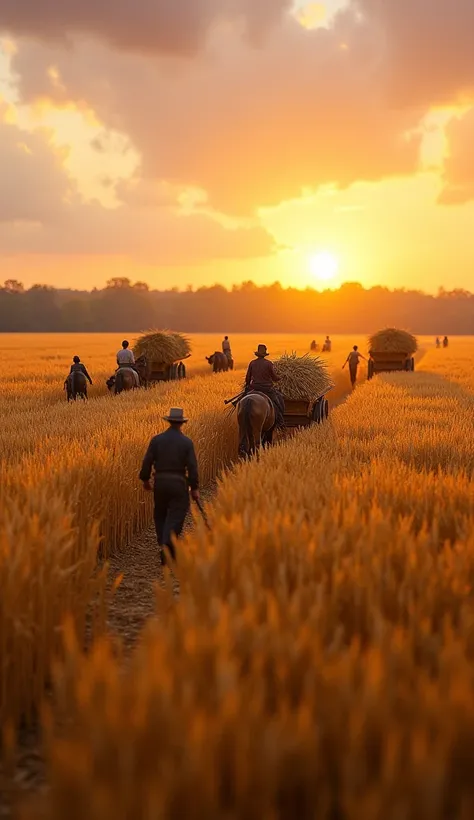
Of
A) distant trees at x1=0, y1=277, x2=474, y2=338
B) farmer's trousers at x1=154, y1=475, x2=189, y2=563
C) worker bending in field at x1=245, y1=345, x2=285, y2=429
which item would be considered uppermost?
distant trees at x1=0, y1=277, x2=474, y2=338

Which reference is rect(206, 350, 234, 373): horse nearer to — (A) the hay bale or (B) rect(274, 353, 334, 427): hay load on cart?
(A) the hay bale

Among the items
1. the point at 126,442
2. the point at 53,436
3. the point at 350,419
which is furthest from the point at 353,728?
the point at 350,419

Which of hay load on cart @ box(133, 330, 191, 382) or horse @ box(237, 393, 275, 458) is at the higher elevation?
hay load on cart @ box(133, 330, 191, 382)

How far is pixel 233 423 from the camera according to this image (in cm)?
1273

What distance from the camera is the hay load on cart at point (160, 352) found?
22.0 metres

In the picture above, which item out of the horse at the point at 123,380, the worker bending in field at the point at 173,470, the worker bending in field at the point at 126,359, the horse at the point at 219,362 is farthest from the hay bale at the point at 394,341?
the worker bending in field at the point at 173,470

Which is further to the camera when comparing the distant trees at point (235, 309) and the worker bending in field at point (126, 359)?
the distant trees at point (235, 309)

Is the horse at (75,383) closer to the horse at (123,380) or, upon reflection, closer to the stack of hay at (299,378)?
the horse at (123,380)

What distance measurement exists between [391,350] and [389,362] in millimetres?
716

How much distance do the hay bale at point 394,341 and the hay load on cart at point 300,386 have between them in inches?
549

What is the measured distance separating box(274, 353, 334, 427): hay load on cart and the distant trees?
406 ft

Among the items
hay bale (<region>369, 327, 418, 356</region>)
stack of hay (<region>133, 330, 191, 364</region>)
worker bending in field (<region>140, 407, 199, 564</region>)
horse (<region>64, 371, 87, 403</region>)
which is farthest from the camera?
hay bale (<region>369, 327, 418, 356</region>)

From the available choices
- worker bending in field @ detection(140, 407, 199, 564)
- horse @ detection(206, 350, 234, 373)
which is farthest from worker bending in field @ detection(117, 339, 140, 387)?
worker bending in field @ detection(140, 407, 199, 564)

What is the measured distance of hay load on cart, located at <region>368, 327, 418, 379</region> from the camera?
26.3m
